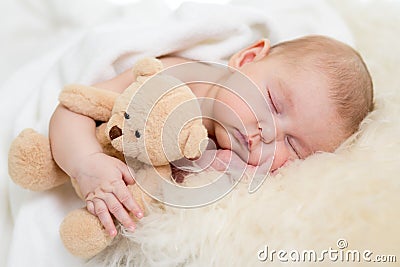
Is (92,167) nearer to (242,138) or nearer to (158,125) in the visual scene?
(158,125)

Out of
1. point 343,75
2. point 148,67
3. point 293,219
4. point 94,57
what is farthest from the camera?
point 94,57

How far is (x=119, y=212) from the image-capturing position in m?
0.95

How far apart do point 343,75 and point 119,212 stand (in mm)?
491

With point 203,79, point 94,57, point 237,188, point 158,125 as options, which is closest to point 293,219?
point 237,188

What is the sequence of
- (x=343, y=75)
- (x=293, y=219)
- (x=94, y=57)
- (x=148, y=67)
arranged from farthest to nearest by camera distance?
(x=94, y=57) < (x=343, y=75) < (x=148, y=67) < (x=293, y=219)

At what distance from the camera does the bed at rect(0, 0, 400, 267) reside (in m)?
0.89

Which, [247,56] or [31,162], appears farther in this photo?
[247,56]

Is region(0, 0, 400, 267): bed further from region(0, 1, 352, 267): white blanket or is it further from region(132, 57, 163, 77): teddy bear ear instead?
region(132, 57, 163, 77): teddy bear ear

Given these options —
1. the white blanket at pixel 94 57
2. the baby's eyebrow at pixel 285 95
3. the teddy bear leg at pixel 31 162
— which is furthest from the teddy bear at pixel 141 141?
the baby's eyebrow at pixel 285 95

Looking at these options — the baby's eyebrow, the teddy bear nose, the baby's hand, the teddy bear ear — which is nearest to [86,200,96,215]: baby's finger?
the baby's hand

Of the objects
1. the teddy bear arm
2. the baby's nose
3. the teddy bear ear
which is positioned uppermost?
the teddy bear ear

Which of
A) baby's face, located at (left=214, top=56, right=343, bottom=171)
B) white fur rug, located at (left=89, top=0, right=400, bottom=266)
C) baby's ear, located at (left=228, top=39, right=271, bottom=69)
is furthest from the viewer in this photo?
baby's ear, located at (left=228, top=39, right=271, bottom=69)

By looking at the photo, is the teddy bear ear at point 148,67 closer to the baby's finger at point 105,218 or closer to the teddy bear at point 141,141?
the teddy bear at point 141,141

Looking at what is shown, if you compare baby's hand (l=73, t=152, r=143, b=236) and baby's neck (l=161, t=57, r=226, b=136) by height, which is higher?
baby's neck (l=161, t=57, r=226, b=136)
